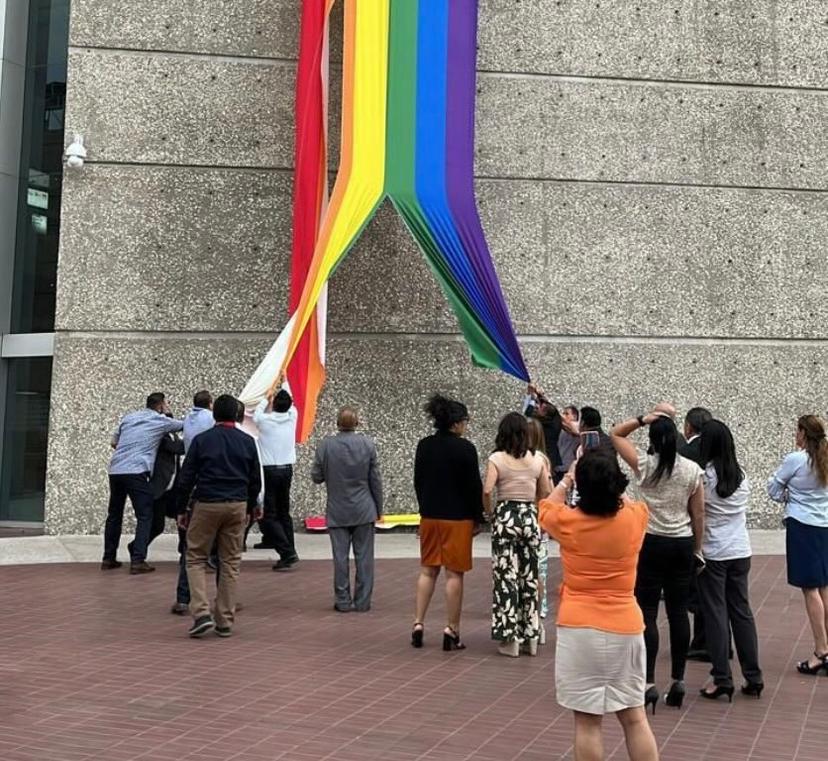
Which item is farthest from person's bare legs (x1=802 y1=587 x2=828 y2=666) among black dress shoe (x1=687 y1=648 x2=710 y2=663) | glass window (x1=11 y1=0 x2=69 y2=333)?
glass window (x1=11 y1=0 x2=69 y2=333)

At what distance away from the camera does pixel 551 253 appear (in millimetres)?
12922

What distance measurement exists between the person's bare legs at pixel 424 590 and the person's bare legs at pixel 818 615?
2445mm

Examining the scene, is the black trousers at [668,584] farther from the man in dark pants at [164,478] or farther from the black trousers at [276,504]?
the man in dark pants at [164,478]

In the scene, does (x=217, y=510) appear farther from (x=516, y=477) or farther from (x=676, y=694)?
(x=676, y=694)

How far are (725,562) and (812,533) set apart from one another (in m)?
0.86

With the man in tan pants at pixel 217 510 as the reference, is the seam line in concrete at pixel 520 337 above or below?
above

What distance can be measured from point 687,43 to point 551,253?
10.6 feet

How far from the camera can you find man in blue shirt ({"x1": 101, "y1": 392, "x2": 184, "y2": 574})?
973 cm

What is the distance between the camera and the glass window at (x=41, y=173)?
44.8 ft

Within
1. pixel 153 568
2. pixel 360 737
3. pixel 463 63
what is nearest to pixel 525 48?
pixel 463 63

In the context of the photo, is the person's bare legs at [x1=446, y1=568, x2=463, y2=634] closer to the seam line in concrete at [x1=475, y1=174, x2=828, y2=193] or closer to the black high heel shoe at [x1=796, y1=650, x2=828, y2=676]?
the black high heel shoe at [x1=796, y1=650, x2=828, y2=676]

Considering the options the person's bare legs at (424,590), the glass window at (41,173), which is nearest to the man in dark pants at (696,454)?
the person's bare legs at (424,590)

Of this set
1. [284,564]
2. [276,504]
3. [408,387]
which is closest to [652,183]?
[408,387]

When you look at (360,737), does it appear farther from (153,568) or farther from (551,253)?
(551,253)
